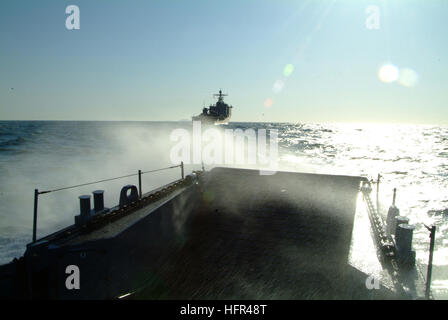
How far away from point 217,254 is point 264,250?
5.10 ft

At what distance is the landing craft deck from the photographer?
733 centimetres

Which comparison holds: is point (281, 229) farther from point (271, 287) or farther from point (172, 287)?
point (172, 287)

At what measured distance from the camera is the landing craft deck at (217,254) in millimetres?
7328

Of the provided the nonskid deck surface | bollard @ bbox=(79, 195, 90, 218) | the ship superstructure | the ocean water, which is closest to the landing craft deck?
the nonskid deck surface

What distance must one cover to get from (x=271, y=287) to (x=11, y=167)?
43.3 m

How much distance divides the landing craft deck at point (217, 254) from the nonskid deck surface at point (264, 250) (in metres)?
0.03

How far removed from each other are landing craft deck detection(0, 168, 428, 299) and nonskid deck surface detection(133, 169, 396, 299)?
1.2 inches

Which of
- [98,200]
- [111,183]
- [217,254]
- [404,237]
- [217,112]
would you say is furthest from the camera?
[217,112]

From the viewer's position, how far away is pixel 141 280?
A: 27.7ft

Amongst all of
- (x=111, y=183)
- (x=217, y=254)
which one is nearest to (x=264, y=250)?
(x=217, y=254)

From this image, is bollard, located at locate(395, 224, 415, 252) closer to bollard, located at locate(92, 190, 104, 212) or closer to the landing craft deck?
the landing craft deck

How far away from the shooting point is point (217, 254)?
956cm

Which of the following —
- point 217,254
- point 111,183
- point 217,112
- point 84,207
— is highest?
point 217,112

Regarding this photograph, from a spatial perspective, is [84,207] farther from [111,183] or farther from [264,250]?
[111,183]
